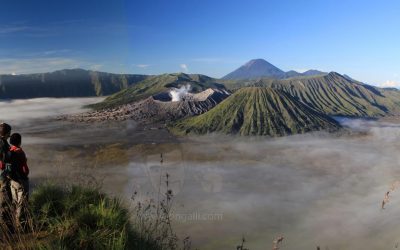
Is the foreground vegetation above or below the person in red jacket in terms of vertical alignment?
below

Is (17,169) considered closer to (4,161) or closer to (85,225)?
(4,161)

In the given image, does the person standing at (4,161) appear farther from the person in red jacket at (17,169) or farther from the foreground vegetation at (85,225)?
the foreground vegetation at (85,225)

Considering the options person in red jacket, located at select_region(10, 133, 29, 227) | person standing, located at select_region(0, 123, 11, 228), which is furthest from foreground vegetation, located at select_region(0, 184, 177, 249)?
person standing, located at select_region(0, 123, 11, 228)

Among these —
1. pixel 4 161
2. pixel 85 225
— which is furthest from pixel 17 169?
pixel 85 225

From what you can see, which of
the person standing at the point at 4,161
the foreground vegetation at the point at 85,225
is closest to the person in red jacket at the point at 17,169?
the person standing at the point at 4,161

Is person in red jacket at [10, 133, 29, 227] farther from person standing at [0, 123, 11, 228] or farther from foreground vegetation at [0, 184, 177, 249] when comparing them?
foreground vegetation at [0, 184, 177, 249]

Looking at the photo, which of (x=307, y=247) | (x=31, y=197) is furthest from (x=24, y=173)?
(x=307, y=247)

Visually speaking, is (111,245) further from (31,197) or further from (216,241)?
(216,241)

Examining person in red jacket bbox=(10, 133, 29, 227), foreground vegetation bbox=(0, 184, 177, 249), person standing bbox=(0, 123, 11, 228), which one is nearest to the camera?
foreground vegetation bbox=(0, 184, 177, 249)

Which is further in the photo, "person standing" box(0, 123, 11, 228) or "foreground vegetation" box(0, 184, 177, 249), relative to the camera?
"person standing" box(0, 123, 11, 228)
